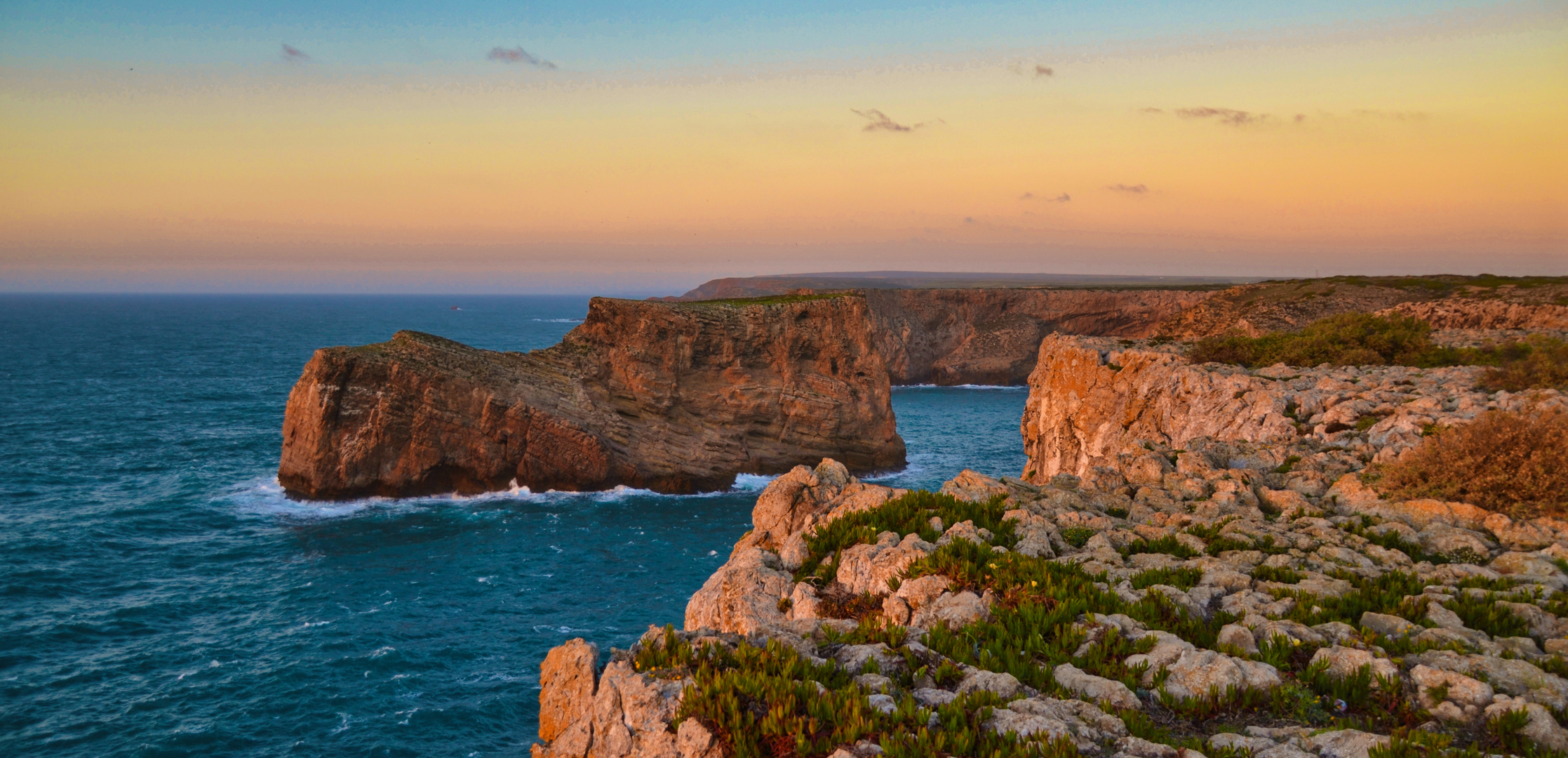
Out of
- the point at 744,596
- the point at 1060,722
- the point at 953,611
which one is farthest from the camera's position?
the point at 744,596

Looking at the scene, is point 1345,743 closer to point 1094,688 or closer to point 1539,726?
point 1539,726

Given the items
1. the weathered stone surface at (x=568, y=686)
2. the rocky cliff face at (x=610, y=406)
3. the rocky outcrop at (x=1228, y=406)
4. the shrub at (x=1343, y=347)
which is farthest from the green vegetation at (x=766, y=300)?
the weathered stone surface at (x=568, y=686)

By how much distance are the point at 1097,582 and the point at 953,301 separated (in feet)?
319

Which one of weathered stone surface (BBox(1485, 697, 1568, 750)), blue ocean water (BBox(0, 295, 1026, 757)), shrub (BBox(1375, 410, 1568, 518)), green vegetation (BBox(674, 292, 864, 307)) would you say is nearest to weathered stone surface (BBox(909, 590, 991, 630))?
weathered stone surface (BBox(1485, 697, 1568, 750))

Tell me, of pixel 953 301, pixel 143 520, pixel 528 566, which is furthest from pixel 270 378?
pixel 953 301

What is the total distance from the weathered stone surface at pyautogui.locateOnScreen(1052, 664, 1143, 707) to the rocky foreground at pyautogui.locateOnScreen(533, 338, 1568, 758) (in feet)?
0.07

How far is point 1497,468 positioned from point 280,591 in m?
33.4

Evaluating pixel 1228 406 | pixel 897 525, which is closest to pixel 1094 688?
pixel 897 525

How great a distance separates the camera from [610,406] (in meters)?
46.3

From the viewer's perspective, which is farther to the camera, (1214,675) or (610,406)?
(610,406)

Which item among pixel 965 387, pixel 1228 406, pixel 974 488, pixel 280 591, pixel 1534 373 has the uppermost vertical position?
pixel 1534 373

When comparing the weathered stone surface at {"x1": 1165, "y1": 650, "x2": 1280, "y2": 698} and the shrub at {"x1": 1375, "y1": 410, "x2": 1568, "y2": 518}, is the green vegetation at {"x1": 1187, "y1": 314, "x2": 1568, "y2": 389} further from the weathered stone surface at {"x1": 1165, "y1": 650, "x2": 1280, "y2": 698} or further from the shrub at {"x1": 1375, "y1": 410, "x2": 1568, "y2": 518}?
the weathered stone surface at {"x1": 1165, "y1": 650, "x2": 1280, "y2": 698}

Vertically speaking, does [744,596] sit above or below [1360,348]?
below

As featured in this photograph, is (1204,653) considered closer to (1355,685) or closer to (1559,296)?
(1355,685)
